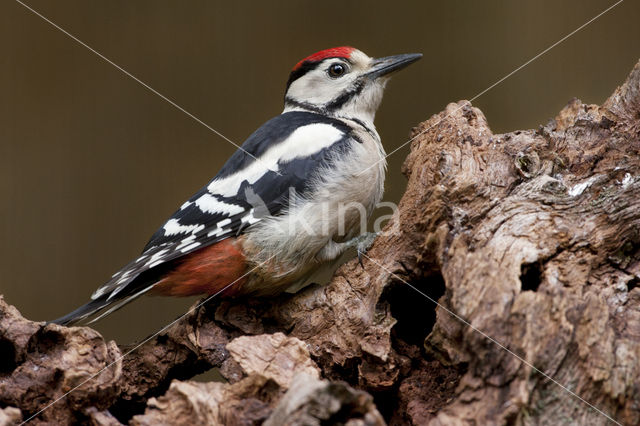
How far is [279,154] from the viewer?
242cm

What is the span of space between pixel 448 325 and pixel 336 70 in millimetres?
1652

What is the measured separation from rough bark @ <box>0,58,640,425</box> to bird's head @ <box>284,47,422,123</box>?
0.72m

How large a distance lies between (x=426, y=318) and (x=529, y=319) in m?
0.60

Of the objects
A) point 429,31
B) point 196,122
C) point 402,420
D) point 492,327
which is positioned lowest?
point 402,420

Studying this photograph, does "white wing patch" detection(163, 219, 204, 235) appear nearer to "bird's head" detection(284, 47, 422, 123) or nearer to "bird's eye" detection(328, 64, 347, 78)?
"bird's head" detection(284, 47, 422, 123)

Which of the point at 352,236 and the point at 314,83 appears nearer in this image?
the point at 352,236

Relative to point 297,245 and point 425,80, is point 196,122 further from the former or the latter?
point 297,245

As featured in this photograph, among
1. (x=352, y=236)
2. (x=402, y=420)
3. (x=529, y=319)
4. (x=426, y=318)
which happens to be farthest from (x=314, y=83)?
(x=529, y=319)

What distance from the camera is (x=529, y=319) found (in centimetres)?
137

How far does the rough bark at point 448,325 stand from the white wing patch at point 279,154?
0.38 meters

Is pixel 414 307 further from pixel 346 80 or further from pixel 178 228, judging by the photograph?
pixel 346 80

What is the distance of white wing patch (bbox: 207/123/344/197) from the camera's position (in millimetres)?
2387

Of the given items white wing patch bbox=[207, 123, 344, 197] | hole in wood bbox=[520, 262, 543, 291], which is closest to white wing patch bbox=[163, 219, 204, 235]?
white wing patch bbox=[207, 123, 344, 197]

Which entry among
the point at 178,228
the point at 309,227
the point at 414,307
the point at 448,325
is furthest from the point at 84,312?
the point at 448,325
